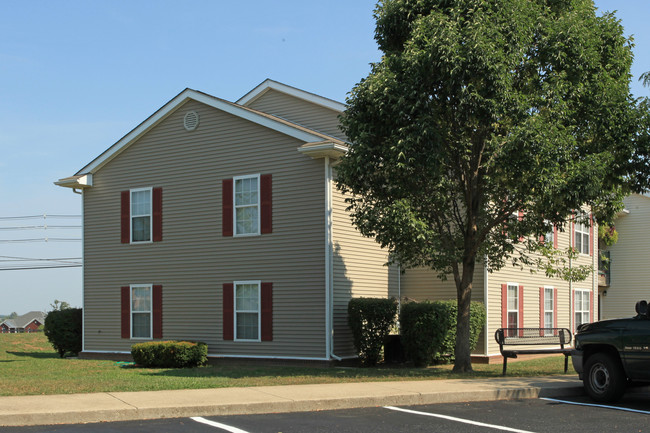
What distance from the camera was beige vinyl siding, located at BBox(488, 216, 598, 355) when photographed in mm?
22542

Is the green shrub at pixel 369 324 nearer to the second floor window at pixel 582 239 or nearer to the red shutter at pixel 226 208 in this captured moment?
the red shutter at pixel 226 208

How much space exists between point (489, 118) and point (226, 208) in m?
8.94

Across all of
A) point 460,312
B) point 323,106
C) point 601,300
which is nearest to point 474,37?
point 460,312

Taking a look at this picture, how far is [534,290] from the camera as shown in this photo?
25812 mm

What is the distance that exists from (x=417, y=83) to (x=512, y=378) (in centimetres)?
651

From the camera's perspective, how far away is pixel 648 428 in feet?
31.2

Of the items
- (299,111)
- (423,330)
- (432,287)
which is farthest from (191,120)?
(423,330)

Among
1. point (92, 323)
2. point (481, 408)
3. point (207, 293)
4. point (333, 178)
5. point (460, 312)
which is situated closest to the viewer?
point (481, 408)

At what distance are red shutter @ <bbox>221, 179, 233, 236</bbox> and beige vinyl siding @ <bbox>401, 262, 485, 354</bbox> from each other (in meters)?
6.02

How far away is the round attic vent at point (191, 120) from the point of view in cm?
2206

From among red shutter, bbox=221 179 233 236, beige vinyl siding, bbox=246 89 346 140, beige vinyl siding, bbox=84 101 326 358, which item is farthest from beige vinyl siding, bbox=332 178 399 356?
beige vinyl siding, bbox=246 89 346 140

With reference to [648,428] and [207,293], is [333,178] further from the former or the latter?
[648,428]

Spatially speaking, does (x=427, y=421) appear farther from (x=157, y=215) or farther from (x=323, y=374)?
(x=157, y=215)

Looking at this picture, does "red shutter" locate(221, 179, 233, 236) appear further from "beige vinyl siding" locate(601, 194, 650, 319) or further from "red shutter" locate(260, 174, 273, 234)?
"beige vinyl siding" locate(601, 194, 650, 319)
